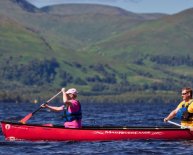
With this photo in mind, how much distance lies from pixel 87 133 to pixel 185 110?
17.4 feet

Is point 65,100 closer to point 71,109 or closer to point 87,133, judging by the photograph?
point 71,109

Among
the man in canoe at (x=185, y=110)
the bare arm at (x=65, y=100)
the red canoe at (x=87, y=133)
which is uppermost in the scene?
the bare arm at (x=65, y=100)

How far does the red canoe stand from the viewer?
36781mm

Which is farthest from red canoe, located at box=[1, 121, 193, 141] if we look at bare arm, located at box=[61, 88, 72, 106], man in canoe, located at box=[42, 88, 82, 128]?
bare arm, located at box=[61, 88, 72, 106]

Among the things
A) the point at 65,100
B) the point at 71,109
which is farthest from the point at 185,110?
the point at 65,100

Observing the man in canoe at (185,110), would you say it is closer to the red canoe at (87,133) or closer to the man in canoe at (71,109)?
the red canoe at (87,133)

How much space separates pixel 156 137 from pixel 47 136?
5812 millimetres

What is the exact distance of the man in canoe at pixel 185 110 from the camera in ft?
116

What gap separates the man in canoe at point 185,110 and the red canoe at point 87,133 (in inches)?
28.0

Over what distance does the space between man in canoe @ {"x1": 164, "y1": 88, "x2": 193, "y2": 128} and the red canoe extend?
0.71m

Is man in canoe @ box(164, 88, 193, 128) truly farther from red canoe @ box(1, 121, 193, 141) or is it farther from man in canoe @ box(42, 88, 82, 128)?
man in canoe @ box(42, 88, 82, 128)

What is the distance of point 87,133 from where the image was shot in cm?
3691

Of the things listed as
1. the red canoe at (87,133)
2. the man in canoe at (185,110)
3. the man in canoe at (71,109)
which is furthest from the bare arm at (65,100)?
the man in canoe at (185,110)

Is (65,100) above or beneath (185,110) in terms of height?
above
